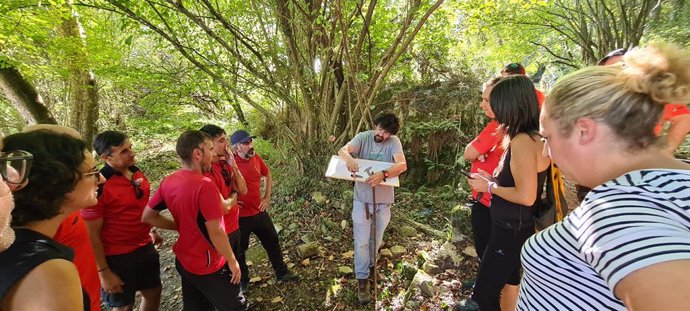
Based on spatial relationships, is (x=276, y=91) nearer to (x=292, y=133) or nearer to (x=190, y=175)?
(x=292, y=133)

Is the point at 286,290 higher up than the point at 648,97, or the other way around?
the point at 648,97

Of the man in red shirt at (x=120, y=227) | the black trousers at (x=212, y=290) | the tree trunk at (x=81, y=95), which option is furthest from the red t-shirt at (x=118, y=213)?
the tree trunk at (x=81, y=95)

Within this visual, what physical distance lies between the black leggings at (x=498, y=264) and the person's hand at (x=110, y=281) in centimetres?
271

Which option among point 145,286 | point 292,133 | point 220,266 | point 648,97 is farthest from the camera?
point 292,133

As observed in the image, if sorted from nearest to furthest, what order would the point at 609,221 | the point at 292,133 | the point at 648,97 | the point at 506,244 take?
the point at 609,221
the point at 648,97
the point at 506,244
the point at 292,133

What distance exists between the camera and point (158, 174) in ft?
32.7

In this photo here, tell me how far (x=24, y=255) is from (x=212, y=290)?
59.8 inches

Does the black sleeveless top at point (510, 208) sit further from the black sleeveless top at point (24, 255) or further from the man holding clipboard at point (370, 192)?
the black sleeveless top at point (24, 255)

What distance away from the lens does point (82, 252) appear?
1787mm

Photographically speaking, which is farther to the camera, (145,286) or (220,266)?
Answer: (145,286)

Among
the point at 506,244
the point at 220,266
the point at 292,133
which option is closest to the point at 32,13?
the point at 292,133

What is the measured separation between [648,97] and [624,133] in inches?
4.4

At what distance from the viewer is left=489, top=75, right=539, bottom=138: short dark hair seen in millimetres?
1845

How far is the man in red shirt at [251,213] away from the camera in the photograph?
3389 millimetres
